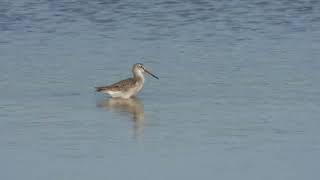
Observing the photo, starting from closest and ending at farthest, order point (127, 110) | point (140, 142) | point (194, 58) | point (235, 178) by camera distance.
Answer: point (235, 178)
point (140, 142)
point (127, 110)
point (194, 58)

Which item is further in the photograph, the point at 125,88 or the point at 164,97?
the point at 125,88

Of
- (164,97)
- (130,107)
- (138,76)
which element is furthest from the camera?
(138,76)

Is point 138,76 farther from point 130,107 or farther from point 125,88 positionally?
point 130,107

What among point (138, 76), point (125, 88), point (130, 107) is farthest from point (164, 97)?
point (138, 76)

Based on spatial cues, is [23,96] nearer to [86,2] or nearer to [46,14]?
[46,14]

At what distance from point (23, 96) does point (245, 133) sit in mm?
3810

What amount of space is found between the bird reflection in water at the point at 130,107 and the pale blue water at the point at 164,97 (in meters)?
0.02

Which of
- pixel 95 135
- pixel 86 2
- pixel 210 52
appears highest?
pixel 95 135

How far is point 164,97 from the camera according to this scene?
54.6ft

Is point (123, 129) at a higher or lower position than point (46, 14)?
higher

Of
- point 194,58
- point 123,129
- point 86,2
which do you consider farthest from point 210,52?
point 86,2

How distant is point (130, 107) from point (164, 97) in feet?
1.65

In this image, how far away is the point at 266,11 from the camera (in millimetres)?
27578

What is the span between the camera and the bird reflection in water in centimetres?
1502
